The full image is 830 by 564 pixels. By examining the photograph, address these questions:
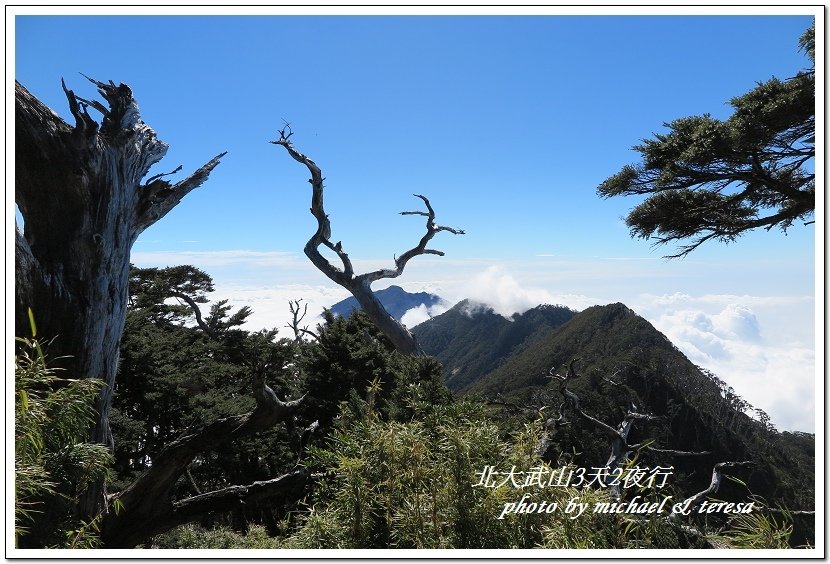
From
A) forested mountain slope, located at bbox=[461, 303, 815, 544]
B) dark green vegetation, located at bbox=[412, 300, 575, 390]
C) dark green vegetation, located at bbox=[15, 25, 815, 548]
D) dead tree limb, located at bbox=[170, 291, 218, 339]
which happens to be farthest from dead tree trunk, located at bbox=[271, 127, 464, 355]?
dark green vegetation, located at bbox=[412, 300, 575, 390]

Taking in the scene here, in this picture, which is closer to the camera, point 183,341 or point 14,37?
point 14,37

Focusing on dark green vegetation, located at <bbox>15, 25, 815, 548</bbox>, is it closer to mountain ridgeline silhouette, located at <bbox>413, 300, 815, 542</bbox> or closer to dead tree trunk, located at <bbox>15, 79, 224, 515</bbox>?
dead tree trunk, located at <bbox>15, 79, 224, 515</bbox>

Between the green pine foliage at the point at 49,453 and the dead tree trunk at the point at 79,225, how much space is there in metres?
1.34

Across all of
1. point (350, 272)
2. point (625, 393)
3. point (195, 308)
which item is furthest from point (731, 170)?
point (195, 308)

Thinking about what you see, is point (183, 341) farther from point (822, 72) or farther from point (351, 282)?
point (822, 72)

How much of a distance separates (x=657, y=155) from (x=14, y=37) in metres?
5.28

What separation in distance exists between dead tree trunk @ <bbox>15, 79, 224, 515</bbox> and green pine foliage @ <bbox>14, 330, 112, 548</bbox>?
52.7 inches

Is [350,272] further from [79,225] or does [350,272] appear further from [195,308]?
[195,308]

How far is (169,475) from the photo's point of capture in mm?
4246

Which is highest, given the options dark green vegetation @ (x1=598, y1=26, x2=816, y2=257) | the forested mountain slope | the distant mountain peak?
dark green vegetation @ (x1=598, y1=26, x2=816, y2=257)

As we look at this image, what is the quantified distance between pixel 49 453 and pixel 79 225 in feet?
A: 7.73

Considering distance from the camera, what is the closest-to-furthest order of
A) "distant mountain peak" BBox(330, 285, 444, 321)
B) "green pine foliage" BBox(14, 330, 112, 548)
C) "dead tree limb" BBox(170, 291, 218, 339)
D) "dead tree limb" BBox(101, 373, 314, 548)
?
"green pine foliage" BBox(14, 330, 112, 548) → "dead tree limb" BBox(101, 373, 314, 548) → "distant mountain peak" BBox(330, 285, 444, 321) → "dead tree limb" BBox(170, 291, 218, 339)

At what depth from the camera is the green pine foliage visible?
6.49ft

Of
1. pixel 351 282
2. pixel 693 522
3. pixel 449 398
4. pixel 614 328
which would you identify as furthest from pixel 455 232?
pixel 614 328
